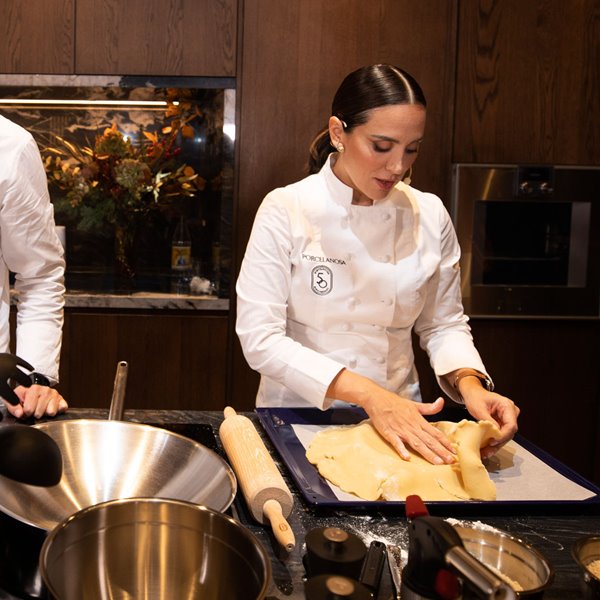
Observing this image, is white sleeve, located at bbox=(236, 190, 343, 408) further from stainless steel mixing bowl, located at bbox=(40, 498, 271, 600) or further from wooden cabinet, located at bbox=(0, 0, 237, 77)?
wooden cabinet, located at bbox=(0, 0, 237, 77)

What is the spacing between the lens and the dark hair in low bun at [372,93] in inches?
58.4

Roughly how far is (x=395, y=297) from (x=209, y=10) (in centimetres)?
150

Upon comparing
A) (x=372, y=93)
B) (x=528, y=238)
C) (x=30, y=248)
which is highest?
(x=372, y=93)

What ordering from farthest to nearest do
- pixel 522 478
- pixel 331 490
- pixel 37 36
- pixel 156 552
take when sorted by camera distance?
pixel 37 36
pixel 522 478
pixel 331 490
pixel 156 552

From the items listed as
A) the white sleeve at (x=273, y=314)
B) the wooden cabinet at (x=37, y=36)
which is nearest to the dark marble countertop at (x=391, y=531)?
the white sleeve at (x=273, y=314)

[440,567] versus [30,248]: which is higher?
[30,248]

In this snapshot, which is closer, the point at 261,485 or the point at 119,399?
the point at 261,485

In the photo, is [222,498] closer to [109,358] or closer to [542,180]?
[109,358]

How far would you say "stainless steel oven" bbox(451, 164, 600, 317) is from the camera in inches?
108

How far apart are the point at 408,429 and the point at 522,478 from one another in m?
0.19

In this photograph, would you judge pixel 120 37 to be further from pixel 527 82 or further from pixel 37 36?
pixel 527 82

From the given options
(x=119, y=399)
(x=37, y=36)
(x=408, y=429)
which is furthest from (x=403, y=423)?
(x=37, y=36)

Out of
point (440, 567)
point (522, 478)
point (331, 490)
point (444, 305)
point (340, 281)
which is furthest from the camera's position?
point (444, 305)

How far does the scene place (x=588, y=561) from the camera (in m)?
0.81
